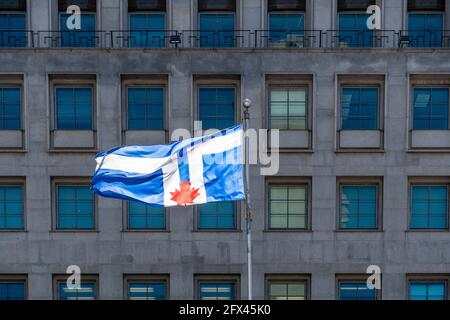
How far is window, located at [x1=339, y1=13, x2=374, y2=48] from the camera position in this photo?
19188mm

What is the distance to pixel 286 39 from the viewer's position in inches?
760

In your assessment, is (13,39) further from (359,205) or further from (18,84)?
(359,205)

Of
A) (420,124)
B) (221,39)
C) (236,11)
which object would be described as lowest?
(420,124)

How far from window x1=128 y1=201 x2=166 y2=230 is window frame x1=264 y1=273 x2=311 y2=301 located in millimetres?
4928

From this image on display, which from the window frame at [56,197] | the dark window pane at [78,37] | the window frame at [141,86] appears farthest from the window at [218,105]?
the window frame at [56,197]

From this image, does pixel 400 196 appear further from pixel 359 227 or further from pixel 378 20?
pixel 378 20

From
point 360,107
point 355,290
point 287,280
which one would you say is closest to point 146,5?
point 360,107

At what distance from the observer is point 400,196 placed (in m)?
18.6

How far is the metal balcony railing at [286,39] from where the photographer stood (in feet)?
62.2

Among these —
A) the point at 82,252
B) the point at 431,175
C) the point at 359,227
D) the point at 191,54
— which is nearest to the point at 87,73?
the point at 191,54

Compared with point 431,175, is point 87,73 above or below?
above

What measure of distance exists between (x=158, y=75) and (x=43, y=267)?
30.1 ft

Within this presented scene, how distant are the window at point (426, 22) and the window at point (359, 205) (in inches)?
257

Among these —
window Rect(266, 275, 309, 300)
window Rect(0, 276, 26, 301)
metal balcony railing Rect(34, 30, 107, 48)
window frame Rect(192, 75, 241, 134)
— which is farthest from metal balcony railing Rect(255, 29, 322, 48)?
window Rect(0, 276, 26, 301)
